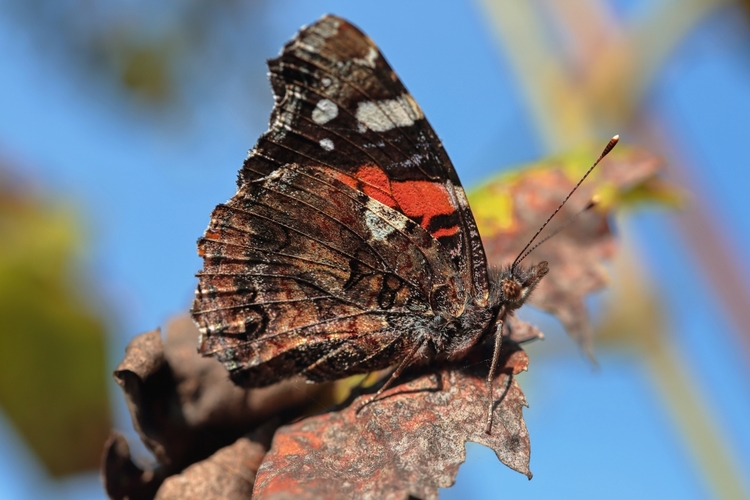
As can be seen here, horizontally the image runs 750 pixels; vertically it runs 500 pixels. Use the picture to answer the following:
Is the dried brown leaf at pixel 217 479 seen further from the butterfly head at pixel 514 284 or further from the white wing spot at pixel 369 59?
the white wing spot at pixel 369 59

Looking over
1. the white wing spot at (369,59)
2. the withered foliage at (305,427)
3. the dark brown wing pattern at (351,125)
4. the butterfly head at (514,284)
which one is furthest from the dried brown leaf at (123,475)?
the white wing spot at (369,59)

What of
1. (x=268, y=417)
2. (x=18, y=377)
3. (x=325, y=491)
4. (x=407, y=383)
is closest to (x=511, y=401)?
(x=407, y=383)

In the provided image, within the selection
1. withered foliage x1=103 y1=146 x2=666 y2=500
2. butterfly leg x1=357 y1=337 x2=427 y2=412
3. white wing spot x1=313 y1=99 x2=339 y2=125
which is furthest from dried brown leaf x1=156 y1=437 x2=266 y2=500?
white wing spot x1=313 y1=99 x2=339 y2=125

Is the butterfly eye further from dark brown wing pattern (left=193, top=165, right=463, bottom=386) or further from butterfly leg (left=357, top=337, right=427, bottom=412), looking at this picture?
butterfly leg (left=357, top=337, right=427, bottom=412)

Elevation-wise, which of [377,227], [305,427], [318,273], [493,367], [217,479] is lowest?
[217,479]

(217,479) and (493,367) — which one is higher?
(493,367)

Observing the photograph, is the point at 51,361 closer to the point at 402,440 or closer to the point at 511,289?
the point at 402,440

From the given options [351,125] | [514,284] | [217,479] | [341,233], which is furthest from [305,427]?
[351,125]
